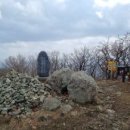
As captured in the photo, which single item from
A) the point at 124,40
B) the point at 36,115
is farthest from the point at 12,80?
the point at 124,40

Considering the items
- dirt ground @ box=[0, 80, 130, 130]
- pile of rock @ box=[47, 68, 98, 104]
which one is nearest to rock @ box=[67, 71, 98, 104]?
pile of rock @ box=[47, 68, 98, 104]

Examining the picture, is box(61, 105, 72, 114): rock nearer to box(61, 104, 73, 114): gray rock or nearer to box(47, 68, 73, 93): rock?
box(61, 104, 73, 114): gray rock

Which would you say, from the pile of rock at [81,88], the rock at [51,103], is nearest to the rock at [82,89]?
the pile of rock at [81,88]

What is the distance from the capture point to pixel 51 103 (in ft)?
48.5

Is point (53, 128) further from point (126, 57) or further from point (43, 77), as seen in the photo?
point (126, 57)

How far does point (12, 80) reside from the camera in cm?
1689

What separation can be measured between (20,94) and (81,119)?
2.67 meters

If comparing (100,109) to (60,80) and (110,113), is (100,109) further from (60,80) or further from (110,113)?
(60,80)

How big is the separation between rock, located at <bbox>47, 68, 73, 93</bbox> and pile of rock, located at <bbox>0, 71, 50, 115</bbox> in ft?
1.25

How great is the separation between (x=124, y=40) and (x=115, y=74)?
1197 cm

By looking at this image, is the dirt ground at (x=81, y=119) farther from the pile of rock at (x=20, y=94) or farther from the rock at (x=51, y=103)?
the pile of rock at (x=20, y=94)

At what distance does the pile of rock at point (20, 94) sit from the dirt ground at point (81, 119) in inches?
19.1

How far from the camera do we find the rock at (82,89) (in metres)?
15.2

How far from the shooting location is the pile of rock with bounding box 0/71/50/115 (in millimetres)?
14570
